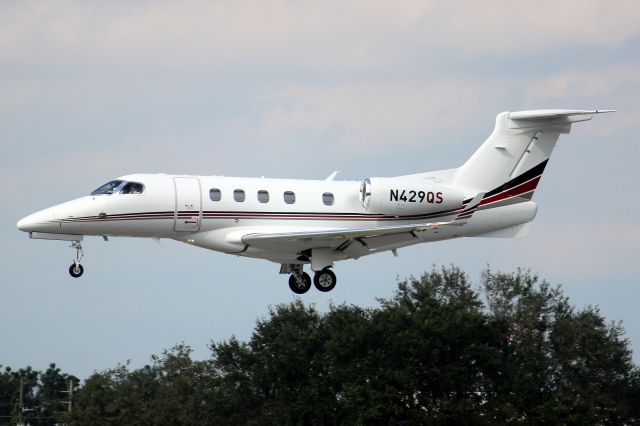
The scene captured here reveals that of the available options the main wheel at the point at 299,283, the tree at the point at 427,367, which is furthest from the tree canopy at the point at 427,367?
the main wheel at the point at 299,283

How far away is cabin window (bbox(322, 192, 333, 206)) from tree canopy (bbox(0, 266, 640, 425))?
22.9m

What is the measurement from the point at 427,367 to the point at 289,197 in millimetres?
26311

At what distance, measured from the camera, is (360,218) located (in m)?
38.0

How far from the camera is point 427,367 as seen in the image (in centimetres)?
6194

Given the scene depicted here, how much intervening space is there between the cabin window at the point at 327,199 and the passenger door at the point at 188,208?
3.45 m

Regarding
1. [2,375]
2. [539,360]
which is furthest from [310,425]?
[2,375]

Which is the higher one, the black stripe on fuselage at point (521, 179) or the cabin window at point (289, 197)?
the black stripe on fuselage at point (521, 179)

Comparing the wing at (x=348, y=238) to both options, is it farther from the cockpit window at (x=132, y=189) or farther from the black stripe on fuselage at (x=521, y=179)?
the cockpit window at (x=132, y=189)

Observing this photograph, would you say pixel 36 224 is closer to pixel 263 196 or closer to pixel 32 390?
pixel 263 196

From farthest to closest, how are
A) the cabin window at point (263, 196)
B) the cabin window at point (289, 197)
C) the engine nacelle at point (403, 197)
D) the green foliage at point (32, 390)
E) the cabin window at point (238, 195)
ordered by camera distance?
the green foliage at point (32, 390), the engine nacelle at point (403, 197), the cabin window at point (289, 197), the cabin window at point (263, 196), the cabin window at point (238, 195)

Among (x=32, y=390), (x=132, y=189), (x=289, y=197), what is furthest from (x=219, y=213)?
(x=32, y=390)

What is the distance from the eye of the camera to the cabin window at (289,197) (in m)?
37.3

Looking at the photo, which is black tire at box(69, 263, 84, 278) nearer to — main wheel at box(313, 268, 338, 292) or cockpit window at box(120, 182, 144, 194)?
cockpit window at box(120, 182, 144, 194)

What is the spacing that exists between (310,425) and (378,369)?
159 inches
